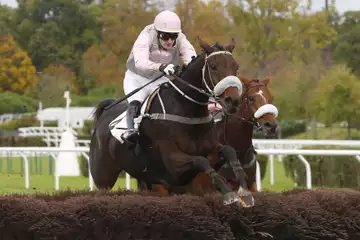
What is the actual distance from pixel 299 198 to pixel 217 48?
118cm

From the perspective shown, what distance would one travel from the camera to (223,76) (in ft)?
17.7

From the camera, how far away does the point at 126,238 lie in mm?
4543

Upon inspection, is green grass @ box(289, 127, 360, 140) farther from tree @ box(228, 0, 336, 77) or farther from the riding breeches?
the riding breeches

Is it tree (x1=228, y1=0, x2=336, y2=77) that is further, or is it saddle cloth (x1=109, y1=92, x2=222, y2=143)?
tree (x1=228, y1=0, x2=336, y2=77)

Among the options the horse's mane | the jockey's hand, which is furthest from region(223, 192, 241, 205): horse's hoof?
the jockey's hand

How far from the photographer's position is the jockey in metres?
6.19

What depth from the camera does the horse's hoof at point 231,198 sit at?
4848mm

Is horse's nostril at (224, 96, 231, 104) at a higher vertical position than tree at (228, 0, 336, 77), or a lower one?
lower

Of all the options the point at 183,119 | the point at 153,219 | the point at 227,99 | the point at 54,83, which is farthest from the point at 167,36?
the point at 54,83

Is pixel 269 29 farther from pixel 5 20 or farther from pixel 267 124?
pixel 267 124

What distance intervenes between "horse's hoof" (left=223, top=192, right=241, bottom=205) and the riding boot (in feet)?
4.63

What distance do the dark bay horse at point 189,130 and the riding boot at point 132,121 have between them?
0.05 metres

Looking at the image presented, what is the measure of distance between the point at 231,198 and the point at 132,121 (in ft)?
5.21

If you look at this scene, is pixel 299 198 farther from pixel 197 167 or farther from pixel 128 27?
pixel 128 27
